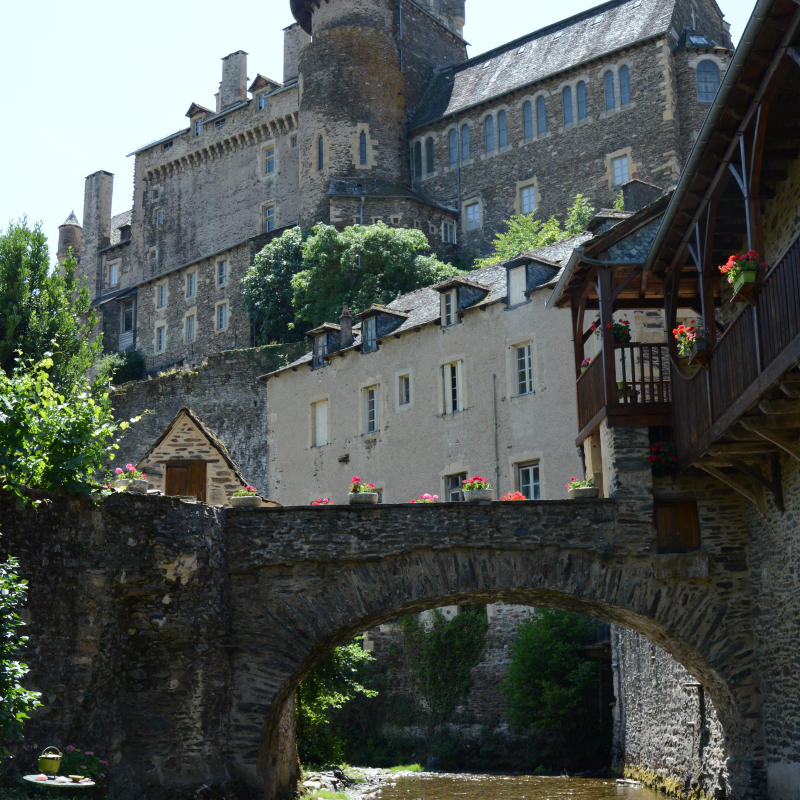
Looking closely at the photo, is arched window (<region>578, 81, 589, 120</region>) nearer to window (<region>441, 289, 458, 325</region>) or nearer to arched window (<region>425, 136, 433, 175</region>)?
arched window (<region>425, 136, 433, 175</region>)

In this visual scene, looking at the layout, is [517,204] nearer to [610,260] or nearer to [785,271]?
[610,260]

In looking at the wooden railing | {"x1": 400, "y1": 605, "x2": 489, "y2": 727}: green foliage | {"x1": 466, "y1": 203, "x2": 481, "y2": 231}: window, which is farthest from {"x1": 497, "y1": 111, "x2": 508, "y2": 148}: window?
the wooden railing

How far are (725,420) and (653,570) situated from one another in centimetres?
334

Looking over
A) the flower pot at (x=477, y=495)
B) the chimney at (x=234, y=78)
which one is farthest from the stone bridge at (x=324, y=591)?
the chimney at (x=234, y=78)

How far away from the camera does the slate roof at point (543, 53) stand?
41.5 m

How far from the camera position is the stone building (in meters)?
40.5

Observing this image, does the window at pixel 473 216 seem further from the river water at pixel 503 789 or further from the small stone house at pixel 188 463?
the small stone house at pixel 188 463

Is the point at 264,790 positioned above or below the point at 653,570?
below

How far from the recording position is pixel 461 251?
44.1 metres

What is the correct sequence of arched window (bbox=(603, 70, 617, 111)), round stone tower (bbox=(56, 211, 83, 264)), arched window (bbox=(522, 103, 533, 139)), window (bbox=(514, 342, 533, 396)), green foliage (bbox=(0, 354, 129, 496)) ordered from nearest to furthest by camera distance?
1. green foliage (bbox=(0, 354, 129, 496))
2. window (bbox=(514, 342, 533, 396))
3. arched window (bbox=(603, 70, 617, 111))
4. arched window (bbox=(522, 103, 533, 139))
5. round stone tower (bbox=(56, 211, 83, 264))

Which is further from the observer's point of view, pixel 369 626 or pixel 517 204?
pixel 517 204

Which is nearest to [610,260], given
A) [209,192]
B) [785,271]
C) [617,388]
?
[617,388]

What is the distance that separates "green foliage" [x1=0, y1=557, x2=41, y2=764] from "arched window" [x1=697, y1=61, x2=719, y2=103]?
34147 millimetres

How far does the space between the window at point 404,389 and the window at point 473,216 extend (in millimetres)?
16510
